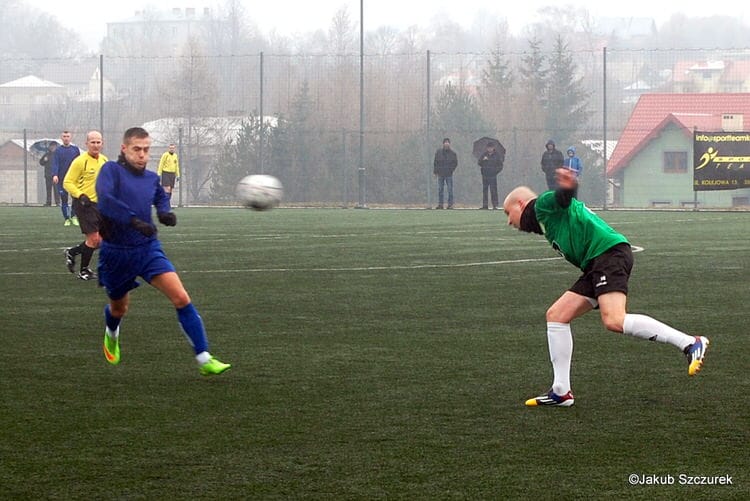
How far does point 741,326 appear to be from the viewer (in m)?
12.0

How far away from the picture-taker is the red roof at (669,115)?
171ft

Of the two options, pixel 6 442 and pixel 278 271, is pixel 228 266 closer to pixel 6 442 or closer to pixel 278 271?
pixel 278 271

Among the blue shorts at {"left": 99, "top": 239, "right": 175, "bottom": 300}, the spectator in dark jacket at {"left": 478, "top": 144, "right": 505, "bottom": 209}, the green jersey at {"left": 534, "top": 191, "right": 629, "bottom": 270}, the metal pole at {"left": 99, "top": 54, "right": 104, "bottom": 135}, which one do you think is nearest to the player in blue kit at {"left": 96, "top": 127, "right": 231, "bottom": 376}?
the blue shorts at {"left": 99, "top": 239, "right": 175, "bottom": 300}

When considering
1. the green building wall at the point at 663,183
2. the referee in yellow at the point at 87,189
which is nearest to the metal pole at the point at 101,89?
the green building wall at the point at 663,183

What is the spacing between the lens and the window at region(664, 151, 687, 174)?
160 feet

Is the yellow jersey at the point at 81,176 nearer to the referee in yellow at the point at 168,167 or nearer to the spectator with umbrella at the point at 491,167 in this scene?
the referee in yellow at the point at 168,167

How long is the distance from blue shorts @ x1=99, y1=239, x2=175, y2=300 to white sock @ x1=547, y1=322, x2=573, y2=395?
9.00 feet

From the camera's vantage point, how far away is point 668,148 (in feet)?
171

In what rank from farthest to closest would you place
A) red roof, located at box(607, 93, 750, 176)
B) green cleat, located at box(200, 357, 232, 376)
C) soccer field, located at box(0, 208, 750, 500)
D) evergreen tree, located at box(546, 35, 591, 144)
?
evergreen tree, located at box(546, 35, 591, 144) < red roof, located at box(607, 93, 750, 176) < green cleat, located at box(200, 357, 232, 376) < soccer field, located at box(0, 208, 750, 500)

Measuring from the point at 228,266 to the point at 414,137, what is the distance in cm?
3102

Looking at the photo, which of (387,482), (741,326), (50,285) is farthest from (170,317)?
(387,482)

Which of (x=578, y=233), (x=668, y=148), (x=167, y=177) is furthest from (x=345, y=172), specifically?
(x=578, y=233)

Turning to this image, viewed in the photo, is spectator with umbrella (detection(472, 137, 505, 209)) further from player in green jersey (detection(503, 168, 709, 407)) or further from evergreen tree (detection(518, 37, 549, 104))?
player in green jersey (detection(503, 168, 709, 407))

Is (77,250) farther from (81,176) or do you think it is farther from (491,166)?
(491,166)
